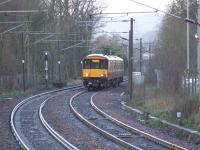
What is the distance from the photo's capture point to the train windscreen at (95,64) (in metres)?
52.7

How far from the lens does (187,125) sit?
20.9 meters

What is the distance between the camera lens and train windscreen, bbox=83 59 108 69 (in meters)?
52.7

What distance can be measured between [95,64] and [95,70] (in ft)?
1.96

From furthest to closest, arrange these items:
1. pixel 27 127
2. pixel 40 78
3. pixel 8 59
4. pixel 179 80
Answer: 1. pixel 40 78
2. pixel 8 59
3. pixel 179 80
4. pixel 27 127

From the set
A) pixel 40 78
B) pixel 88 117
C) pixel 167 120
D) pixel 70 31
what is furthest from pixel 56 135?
pixel 70 31

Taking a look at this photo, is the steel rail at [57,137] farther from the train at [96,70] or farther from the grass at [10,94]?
the train at [96,70]

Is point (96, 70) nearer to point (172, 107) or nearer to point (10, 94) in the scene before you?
point (10, 94)

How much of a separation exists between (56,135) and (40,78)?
41.9m

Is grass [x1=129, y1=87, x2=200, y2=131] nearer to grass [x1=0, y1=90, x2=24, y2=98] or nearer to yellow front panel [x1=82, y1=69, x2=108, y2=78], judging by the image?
grass [x1=0, y1=90, x2=24, y2=98]

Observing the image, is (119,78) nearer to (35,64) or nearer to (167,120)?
(35,64)

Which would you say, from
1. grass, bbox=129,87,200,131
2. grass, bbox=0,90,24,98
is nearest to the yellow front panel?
grass, bbox=0,90,24,98

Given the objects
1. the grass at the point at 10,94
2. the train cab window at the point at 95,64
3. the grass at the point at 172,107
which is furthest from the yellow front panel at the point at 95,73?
the grass at the point at 172,107

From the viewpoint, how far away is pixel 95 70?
52656 mm

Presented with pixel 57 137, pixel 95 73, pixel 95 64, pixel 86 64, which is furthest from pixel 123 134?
pixel 86 64
